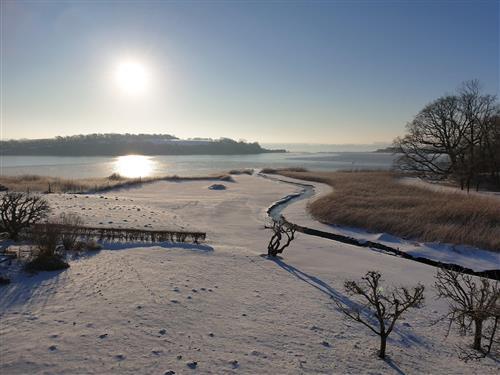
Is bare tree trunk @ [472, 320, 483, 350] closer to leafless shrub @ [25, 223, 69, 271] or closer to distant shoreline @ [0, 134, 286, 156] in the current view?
leafless shrub @ [25, 223, 69, 271]

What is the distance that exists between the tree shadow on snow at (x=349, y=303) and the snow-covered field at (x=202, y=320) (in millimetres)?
36

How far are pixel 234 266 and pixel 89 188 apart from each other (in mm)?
26153

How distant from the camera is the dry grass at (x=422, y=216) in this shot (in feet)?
52.6

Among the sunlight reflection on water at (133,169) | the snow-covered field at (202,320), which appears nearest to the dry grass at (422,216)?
the snow-covered field at (202,320)

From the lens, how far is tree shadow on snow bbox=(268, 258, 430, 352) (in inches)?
277

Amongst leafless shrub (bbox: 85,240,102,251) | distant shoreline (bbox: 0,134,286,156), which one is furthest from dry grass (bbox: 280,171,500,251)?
distant shoreline (bbox: 0,134,286,156)

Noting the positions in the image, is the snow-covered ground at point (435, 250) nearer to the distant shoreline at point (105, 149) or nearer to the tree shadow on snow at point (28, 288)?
the tree shadow on snow at point (28, 288)

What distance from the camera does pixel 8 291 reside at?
24.3ft

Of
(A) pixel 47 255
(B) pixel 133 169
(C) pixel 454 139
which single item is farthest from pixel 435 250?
(B) pixel 133 169

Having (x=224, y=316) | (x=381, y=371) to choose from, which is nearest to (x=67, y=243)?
(x=224, y=316)

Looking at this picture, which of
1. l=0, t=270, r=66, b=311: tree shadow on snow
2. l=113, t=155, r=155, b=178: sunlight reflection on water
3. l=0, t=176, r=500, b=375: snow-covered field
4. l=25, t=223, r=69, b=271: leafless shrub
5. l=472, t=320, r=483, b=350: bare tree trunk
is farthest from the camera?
l=113, t=155, r=155, b=178: sunlight reflection on water

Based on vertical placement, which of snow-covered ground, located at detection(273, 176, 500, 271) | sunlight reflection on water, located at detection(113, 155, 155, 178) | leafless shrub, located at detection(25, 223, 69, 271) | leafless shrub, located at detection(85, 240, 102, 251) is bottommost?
snow-covered ground, located at detection(273, 176, 500, 271)

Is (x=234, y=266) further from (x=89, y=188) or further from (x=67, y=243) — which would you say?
(x=89, y=188)

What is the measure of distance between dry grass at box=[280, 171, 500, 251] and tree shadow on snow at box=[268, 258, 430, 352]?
27.5 feet
